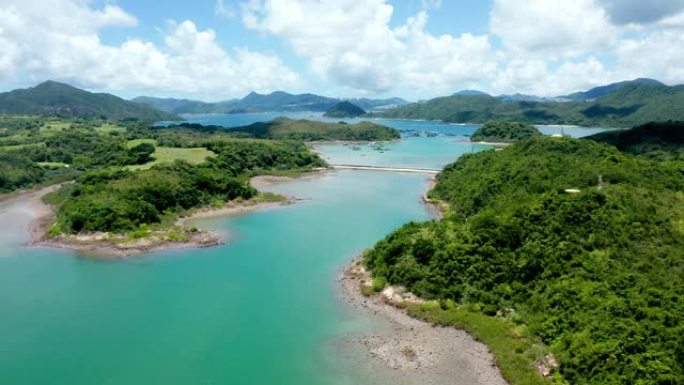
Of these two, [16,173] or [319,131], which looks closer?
[16,173]

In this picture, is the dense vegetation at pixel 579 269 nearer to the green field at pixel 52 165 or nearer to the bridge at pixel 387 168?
the bridge at pixel 387 168

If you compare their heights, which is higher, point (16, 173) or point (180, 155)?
point (180, 155)

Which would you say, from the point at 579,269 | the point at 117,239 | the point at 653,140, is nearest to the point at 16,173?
the point at 117,239

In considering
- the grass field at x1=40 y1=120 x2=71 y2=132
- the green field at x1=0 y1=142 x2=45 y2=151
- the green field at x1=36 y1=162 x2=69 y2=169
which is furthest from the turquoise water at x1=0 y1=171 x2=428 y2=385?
the grass field at x1=40 y1=120 x2=71 y2=132

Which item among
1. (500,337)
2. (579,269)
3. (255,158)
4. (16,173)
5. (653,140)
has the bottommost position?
(500,337)

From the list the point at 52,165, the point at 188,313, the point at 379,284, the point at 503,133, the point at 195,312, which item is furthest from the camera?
the point at 503,133

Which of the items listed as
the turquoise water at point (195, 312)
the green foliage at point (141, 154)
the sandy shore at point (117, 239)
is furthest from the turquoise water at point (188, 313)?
the green foliage at point (141, 154)

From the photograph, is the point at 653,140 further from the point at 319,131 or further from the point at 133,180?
the point at 319,131
